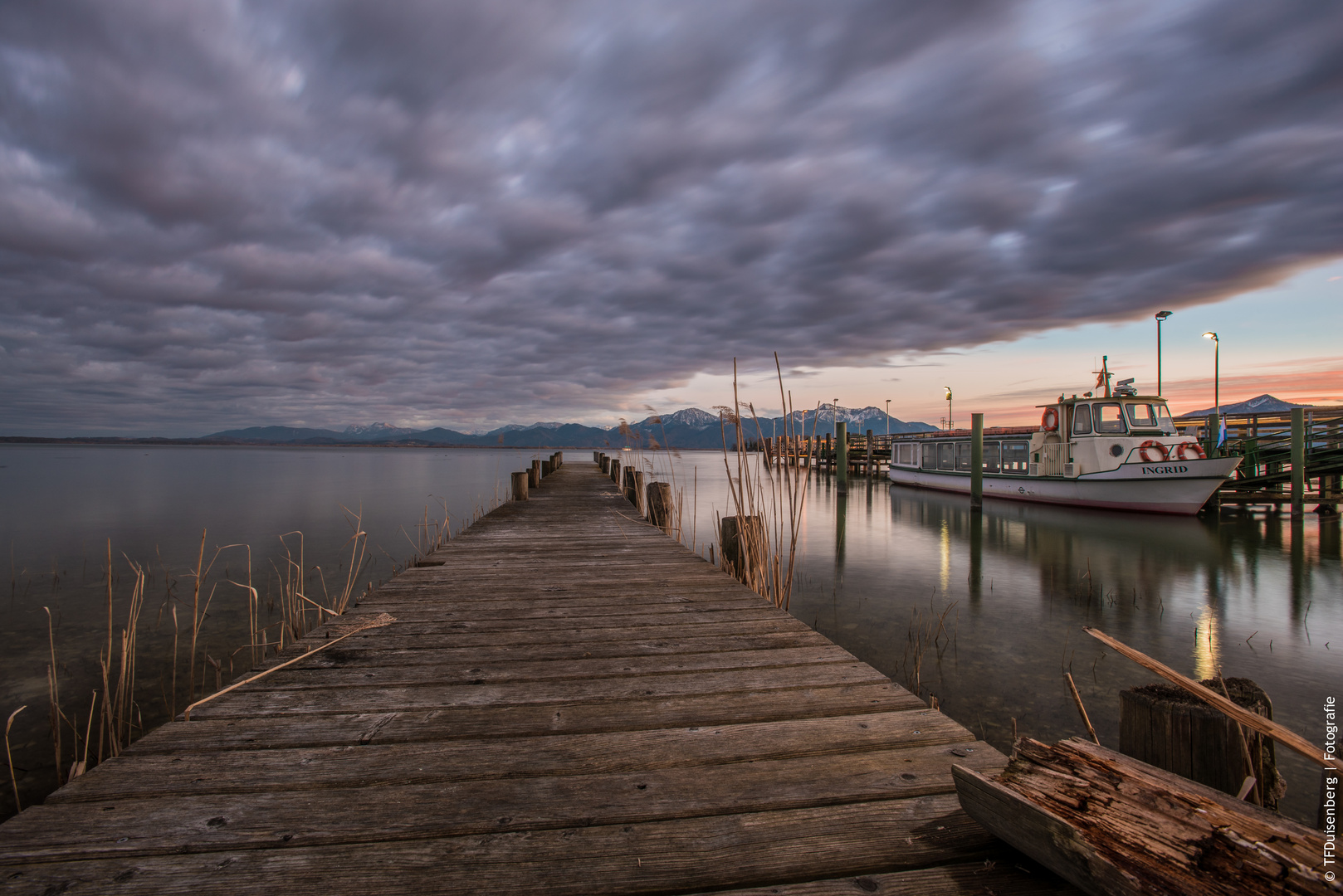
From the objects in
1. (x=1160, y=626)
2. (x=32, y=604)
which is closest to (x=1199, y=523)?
(x=1160, y=626)

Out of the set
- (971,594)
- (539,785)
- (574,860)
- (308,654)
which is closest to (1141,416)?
(971,594)

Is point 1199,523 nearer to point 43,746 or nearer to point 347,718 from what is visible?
point 347,718

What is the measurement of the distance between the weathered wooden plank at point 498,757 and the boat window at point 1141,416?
16.9 metres

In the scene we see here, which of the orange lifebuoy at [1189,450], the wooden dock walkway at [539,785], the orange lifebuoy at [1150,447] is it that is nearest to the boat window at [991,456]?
the orange lifebuoy at [1150,447]

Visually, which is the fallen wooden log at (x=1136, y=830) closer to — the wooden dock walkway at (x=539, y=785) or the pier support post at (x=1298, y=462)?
the wooden dock walkway at (x=539, y=785)

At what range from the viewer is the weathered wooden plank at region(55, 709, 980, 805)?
1.46 metres

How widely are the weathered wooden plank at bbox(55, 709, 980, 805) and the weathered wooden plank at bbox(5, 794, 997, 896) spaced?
0.76ft

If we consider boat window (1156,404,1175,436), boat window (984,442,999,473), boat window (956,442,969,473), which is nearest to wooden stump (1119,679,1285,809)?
boat window (1156,404,1175,436)

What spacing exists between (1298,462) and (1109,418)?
3536mm

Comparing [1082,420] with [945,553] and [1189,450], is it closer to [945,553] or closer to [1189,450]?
[1189,450]

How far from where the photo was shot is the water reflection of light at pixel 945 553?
26.3ft

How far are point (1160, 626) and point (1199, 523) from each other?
994cm

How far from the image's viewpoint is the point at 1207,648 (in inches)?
212

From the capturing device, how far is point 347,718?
6.01 ft
